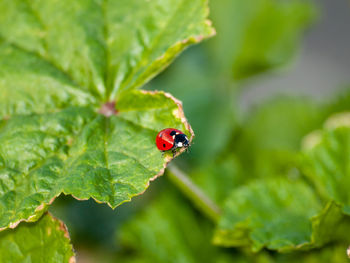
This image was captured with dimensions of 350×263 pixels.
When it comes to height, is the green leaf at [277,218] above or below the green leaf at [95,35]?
below

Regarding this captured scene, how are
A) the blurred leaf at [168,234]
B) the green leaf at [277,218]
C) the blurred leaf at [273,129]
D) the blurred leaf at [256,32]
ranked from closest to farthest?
1. the green leaf at [277,218]
2. the blurred leaf at [168,234]
3. the blurred leaf at [273,129]
4. the blurred leaf at [256,32]

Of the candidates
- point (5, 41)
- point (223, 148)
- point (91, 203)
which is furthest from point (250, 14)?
point (5, 41)

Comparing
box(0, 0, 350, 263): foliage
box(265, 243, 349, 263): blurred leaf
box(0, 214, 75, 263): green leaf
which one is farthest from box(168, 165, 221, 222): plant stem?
box(0, 214, 75, 263): green leaf

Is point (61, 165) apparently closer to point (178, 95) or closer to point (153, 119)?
point (153, 119)

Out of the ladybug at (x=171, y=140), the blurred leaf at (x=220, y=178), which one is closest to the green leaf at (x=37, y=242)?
the ladybug at (x=171, y=140)

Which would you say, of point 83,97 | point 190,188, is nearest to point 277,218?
point 190,188

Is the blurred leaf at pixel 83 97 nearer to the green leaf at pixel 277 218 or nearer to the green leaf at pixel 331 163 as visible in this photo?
the green leaf at pixel 277 218

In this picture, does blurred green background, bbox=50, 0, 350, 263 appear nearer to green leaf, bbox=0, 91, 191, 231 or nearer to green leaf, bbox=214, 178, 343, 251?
green leaf, bbox=214, 178, 343, 251
